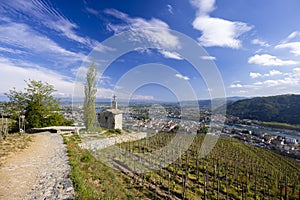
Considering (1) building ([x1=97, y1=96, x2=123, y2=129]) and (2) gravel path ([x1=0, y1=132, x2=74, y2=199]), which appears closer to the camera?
(2) gravel path ([x1=0, y1=132, x2=74, y2=199])

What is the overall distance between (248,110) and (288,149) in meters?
49.6

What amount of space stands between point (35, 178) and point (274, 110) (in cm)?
7416

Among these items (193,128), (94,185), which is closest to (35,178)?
(94,185)

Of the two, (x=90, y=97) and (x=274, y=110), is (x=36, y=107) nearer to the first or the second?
(x=90, y=97)

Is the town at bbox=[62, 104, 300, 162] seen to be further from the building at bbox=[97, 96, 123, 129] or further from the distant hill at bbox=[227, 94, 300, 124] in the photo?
the distant hill at bbox=[227, 94, 300, 124]

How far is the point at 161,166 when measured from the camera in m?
12.0

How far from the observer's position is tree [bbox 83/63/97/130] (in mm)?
16344

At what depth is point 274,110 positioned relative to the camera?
57.1m

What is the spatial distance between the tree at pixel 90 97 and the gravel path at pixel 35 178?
993 centimetres

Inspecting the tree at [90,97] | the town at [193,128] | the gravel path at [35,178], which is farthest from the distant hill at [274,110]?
the gravel path at [35,178]

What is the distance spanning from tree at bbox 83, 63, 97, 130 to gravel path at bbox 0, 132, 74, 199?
9934mm

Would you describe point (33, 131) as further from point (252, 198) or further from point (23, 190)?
point (252, 198)

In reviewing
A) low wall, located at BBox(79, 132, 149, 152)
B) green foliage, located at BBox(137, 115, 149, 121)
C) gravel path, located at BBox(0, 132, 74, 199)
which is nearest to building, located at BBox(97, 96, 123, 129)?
low wall, located at BBox(79, 132, 149, 152)

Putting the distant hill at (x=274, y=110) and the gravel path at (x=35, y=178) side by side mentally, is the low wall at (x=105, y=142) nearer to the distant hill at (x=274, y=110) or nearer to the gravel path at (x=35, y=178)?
the gravel path at (x=35, y=178)
